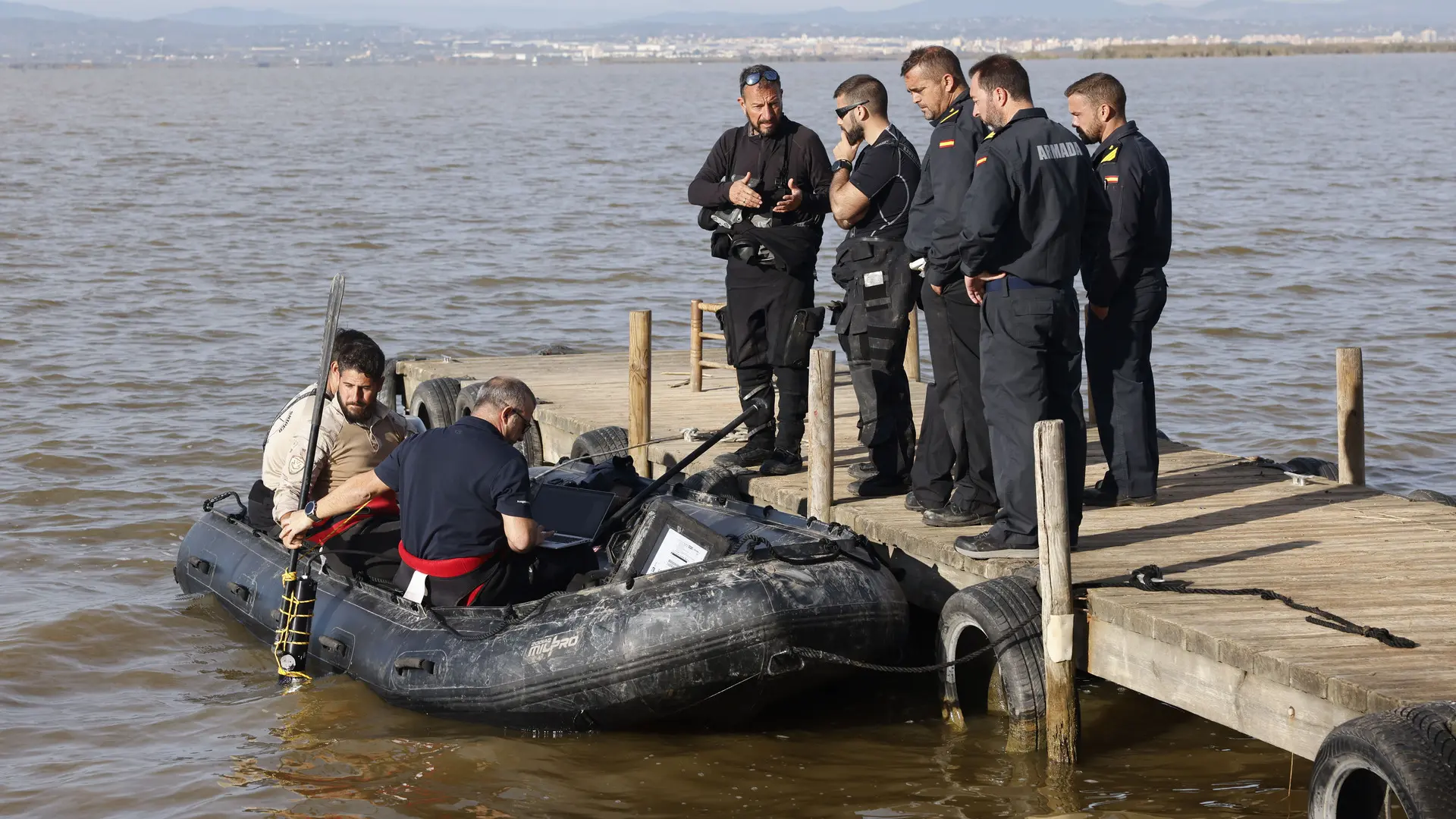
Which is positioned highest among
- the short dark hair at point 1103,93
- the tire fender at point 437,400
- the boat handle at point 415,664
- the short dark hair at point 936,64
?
the short dark hair at point 936,64

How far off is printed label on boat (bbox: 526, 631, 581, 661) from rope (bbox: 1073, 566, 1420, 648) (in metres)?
1.90

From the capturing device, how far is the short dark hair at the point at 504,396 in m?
6.66

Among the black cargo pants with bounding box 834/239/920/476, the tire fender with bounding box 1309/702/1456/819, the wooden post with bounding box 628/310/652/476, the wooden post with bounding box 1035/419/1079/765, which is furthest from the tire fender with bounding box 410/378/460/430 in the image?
the tire fender with bounding box 1309/702/1456/819

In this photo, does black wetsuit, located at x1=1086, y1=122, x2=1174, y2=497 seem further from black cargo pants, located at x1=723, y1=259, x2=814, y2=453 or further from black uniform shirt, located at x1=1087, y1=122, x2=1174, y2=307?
black cargo pants, located at x1=723, y1=259, x2=814, y2=453

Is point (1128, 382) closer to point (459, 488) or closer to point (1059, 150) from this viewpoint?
point (1059, 150)

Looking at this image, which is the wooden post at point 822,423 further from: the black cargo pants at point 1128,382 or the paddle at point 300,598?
the paddle at point 300,598

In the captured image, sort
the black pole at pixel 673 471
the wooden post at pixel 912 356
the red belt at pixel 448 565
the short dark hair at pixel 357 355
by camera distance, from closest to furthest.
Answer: the red belt at pixel 448 565
the short dark hair at pixel 357 355
the black pole at pixel 673 471
the wooden post at pixel 912 356

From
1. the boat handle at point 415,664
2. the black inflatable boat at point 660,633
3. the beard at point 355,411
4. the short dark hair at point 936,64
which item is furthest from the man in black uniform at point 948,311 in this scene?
the beard at point 355,411

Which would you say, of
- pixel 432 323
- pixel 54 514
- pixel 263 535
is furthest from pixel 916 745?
pixel 432 323

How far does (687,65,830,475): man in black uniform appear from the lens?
318 inches

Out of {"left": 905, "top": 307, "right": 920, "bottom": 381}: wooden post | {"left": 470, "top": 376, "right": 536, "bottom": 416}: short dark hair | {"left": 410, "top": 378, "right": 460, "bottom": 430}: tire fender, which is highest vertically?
{"left": 470, "top": 376, "right": 536, "bottom": 416}: short dark hair

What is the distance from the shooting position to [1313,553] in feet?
22.1

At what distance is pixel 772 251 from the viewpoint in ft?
26.5

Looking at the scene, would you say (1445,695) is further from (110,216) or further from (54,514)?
(110,216)
